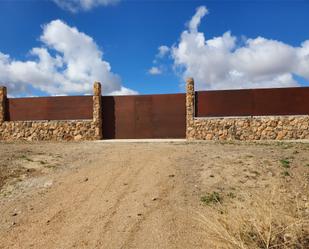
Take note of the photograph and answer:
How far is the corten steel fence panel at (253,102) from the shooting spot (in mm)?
17859

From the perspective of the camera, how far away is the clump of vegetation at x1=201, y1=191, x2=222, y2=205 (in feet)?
24.0

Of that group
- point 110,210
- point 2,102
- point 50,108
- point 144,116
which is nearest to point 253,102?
point 144,116

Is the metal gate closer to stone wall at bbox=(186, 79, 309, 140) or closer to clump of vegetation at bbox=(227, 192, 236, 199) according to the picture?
stone wall at bbox=(186, 79, 309, 140)

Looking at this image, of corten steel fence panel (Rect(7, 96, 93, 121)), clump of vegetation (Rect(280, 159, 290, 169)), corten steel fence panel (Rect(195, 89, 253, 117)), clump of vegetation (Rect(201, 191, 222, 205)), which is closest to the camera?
clump of vegetation (Rect(201, 191, 222, 205))

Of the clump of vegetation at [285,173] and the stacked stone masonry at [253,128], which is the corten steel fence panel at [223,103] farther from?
the clump of vegetation at [285,173]

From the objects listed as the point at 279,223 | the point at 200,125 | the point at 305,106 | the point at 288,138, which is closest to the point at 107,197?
the point at 279,223

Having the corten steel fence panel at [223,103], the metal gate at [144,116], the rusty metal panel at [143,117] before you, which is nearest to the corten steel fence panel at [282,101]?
the corten steel fence panel at [223,103]

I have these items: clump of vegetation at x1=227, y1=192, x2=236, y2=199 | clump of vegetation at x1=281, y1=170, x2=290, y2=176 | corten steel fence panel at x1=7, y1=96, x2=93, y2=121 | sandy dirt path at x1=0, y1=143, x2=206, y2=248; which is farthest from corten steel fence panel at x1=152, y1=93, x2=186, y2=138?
clump of vegetation at x1=227, y1=192, x2=236, y2=199

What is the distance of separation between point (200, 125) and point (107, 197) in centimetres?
1097

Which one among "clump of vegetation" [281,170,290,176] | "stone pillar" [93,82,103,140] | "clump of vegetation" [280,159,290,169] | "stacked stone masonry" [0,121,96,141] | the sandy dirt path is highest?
"stone pillar" [93,82,103,140]

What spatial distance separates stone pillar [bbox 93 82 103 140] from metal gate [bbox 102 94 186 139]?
0.39 metres

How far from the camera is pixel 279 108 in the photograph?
17922mm

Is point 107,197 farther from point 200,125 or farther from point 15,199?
point 200,125

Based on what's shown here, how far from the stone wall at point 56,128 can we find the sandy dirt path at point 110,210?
904cm
